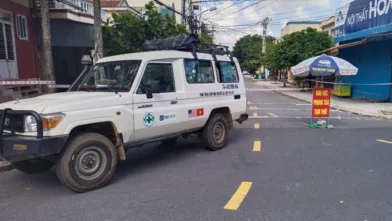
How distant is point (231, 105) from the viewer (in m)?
7.30

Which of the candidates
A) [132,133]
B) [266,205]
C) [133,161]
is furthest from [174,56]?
[266,205]

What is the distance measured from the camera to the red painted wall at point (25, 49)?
12500 mm

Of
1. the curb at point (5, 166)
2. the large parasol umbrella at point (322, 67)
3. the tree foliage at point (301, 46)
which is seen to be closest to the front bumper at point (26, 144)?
the curb at point (5, 166)

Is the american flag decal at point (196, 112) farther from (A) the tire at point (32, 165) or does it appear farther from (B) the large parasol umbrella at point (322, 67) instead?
(B) the large parasol umbrella at point (322, 67)

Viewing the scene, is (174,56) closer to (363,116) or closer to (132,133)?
(132,133)

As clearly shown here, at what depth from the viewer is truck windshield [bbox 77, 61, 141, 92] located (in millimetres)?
5266

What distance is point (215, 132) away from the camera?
23.1 feet

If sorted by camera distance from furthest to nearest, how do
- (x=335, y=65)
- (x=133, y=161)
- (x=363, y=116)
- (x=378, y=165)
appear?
(x=363, y=116), (x=335, y=65), (x=133, y=161), (x=378, y=165)

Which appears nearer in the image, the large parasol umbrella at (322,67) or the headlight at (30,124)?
the headlight at (30,124)

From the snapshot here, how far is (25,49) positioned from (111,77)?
9.87 metres

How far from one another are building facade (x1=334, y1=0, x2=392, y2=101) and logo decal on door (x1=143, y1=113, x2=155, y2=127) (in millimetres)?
13386

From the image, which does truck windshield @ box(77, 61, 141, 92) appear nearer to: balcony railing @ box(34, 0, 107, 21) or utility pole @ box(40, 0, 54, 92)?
utility pole @ box(40, 0, 54, 92)

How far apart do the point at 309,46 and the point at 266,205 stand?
22127 mm

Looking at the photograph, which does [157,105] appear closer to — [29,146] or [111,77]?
[111,77]
